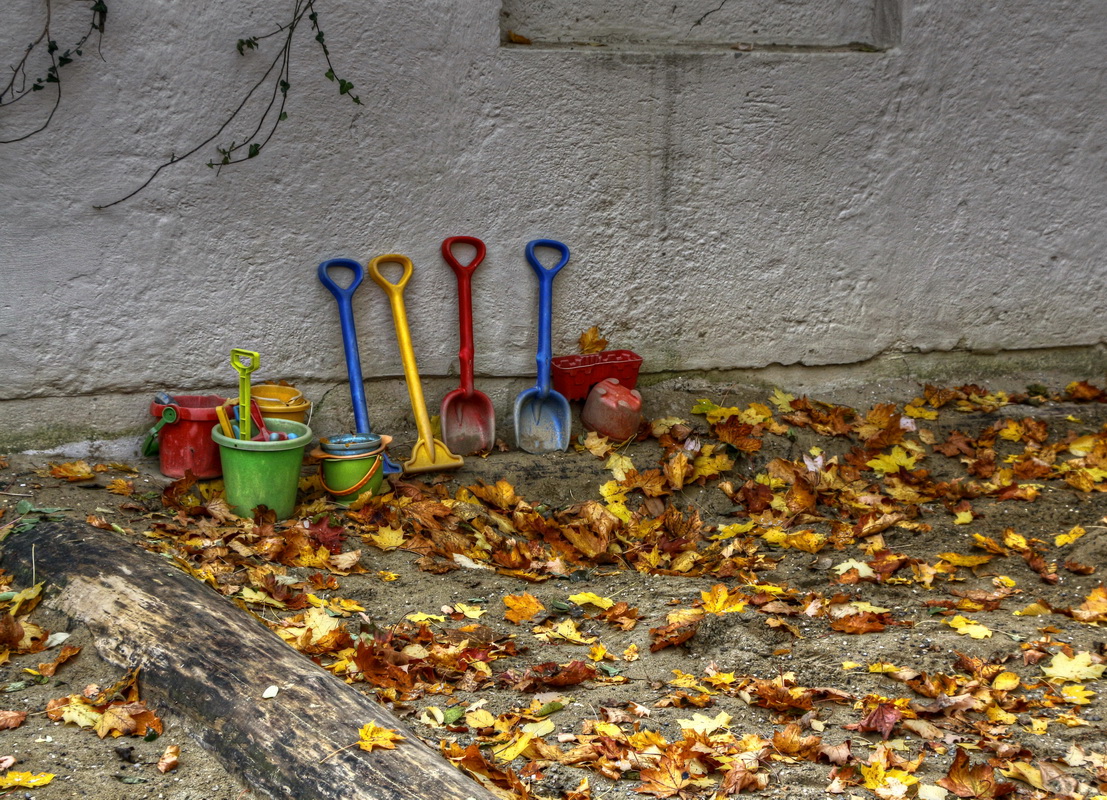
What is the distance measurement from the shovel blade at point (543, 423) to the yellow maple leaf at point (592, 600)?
45.0 inches

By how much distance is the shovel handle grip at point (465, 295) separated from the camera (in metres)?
4.01

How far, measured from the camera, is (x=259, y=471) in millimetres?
3492

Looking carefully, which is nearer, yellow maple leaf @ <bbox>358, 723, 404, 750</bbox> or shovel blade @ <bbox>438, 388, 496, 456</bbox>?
yellow maple leaf @ <bbox>358, 723, 404, 750</bbox>

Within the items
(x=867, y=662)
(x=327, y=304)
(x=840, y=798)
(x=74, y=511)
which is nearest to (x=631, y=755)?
(x=840, y=798)

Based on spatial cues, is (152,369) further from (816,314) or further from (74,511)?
(816,314)

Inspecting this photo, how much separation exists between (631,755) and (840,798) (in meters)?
0.44

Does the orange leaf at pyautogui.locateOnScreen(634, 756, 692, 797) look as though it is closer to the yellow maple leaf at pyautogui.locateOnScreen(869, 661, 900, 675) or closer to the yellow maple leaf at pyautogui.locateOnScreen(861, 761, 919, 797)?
the yellow maple leaf at pyautogui.locateOnScreen(861, 761, 919, 797)

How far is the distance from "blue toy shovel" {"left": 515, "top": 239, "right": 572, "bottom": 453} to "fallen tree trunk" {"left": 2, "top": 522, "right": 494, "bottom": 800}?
1784 mm

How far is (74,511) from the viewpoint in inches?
128

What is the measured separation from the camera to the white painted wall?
359 centimetres

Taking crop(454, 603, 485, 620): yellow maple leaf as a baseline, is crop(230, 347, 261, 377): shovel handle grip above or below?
above

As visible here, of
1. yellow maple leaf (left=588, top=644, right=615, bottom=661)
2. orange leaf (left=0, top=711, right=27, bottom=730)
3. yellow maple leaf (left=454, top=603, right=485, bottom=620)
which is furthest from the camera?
yellow maple leaf (left=454, top=603, right=485, bottom=620)

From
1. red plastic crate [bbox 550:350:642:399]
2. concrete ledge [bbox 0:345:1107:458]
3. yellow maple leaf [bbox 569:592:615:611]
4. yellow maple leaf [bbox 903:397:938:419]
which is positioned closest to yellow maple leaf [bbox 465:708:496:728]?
yellow maple leaf [bbox 569:592:615:611]

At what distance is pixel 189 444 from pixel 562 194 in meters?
1.77
